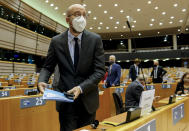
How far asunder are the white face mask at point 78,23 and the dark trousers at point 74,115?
0.50 metres

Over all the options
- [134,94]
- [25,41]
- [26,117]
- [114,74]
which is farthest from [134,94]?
[25,41]

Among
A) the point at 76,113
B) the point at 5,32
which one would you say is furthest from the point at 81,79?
the point at 5,32

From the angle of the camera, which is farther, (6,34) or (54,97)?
(6,34)

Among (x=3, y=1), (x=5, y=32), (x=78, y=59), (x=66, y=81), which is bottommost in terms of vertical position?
(x=66, y=81)

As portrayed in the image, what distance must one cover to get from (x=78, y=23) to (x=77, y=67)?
0.31 meters

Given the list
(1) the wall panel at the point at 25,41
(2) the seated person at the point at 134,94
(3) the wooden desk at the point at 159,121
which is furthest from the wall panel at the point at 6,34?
(3) the wooden desk at the point at 159,121

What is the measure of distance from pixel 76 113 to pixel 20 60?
15.3m

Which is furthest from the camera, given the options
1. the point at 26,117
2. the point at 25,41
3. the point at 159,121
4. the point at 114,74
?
the point at 25,41

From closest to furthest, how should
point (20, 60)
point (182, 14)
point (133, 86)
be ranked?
1. point (133, 86)
2. point (20, 60)
3. point (182, 14)

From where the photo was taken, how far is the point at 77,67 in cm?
146

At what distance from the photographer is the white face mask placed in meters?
1.43

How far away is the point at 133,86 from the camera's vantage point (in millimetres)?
4102

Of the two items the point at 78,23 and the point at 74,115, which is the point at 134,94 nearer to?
the point at 74,115

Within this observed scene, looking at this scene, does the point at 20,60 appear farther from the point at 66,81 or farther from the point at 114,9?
the point at 66,81
